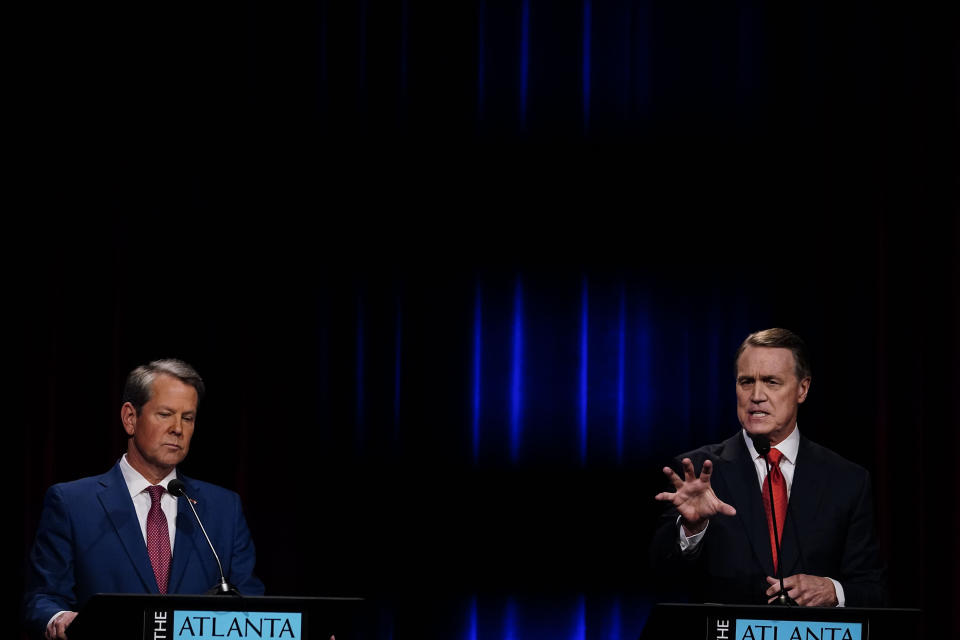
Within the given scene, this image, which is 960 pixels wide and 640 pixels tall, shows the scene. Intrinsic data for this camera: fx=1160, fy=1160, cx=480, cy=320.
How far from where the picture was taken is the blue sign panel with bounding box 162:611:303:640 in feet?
8.71

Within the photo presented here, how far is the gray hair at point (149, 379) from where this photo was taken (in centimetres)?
358

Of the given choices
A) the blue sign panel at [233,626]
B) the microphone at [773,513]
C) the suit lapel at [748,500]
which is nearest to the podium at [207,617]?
the blue sign panel at [233,626]

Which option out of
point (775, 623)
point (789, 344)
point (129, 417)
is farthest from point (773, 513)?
point (129, 417)

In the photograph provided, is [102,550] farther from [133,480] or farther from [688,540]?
[688,540]

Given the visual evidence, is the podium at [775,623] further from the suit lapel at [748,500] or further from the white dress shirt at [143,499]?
the white dress shirt at [143,499]

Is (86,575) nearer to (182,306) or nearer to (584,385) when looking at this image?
(182,306)

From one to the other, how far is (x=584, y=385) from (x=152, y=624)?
Result: 7.49 ft

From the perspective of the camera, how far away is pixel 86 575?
133 inches

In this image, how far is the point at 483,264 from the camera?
4621 millimetres

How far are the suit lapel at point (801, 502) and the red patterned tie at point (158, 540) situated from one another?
5.98 feet

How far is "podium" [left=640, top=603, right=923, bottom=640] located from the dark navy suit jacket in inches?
26.4

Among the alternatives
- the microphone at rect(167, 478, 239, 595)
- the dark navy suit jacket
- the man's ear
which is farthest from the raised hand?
the man's ear

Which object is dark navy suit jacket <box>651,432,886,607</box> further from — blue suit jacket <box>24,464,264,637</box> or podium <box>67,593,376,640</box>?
blue suit jacket <box>24,464,264,637</box>

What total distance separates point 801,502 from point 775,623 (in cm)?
86
